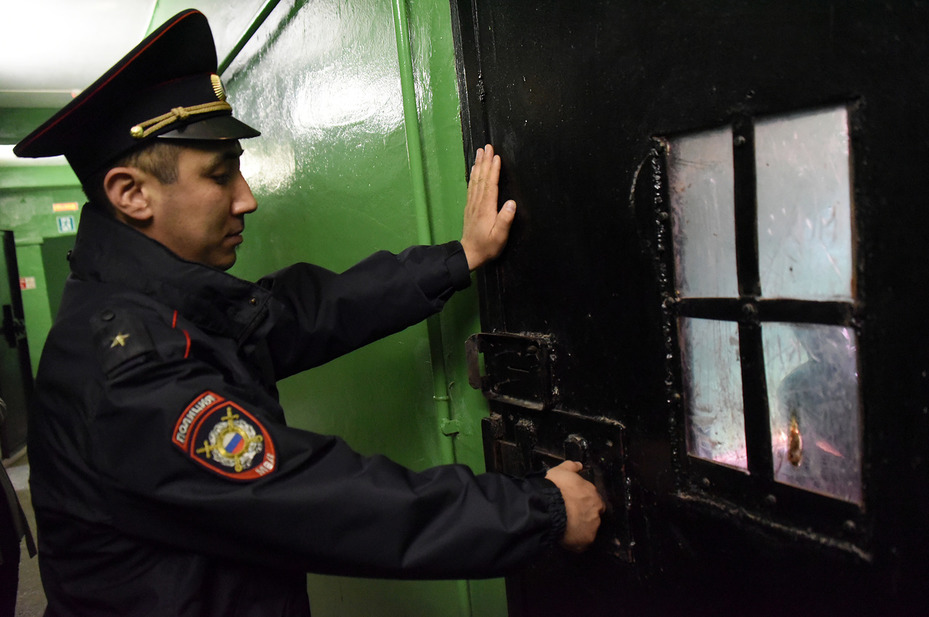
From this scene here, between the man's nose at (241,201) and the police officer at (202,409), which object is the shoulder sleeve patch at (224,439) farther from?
the man's nose at (241,201)

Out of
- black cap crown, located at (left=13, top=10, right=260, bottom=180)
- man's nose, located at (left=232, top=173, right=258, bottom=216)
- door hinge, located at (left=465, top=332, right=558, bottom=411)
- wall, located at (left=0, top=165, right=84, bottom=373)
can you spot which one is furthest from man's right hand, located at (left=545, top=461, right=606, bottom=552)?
wall, located at (left=0, top=165, right=84, bottom=373)

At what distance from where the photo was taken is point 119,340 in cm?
83

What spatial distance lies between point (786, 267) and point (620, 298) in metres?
A: 0.24

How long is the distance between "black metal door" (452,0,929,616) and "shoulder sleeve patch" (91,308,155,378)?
59cm

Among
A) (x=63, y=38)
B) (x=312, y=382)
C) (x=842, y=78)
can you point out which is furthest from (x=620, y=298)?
(x=63, y=38)

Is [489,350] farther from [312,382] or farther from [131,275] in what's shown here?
[312,382]

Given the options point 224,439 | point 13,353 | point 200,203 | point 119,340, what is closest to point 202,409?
point 224,439

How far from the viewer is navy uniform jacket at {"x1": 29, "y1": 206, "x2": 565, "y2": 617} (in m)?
0.80

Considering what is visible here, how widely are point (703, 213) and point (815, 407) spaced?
273mm

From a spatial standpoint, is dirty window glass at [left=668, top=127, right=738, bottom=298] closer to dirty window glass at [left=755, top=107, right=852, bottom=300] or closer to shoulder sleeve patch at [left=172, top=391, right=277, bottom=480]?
dirty window glass at [left=755, top=107, right=852, bottom=300]

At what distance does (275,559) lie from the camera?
33.4 inches

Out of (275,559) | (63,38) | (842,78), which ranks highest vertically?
(63,38)

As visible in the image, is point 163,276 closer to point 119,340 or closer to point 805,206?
point 119,340

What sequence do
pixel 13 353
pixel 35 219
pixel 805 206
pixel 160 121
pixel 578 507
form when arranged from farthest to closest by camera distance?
pixel 35 219
pixel 13 353
pixel 160 121
pixel 578 507
pixel 805 206
